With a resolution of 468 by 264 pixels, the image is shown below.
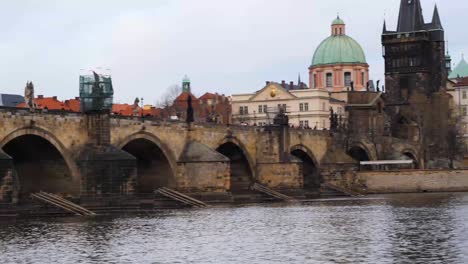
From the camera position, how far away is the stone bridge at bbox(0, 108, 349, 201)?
56719mm

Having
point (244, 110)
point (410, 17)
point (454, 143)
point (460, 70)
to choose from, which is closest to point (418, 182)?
point (454, 143)

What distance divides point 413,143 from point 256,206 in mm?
42828

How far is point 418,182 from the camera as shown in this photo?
84938mm

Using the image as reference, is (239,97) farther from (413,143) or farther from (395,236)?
(395,236)

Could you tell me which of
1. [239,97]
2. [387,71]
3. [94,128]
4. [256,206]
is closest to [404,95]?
[387,71]

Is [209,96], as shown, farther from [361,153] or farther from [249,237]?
[249,237]

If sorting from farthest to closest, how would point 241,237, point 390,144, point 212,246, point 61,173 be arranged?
point 390,144
point 61,173
point 241,237
point 212,246

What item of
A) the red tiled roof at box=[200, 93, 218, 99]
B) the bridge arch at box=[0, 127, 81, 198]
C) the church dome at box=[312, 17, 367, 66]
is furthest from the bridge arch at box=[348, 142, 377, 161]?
the red tiled roof at box=[200, 93, 218, 99]

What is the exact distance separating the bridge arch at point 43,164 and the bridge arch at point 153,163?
265 inches

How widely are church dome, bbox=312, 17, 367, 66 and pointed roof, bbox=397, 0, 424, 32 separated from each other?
82.4 feet

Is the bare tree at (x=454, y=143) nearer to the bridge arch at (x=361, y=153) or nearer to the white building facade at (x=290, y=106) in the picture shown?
the bridge arch at (x=361, y=153)

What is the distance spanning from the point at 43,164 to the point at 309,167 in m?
34.0

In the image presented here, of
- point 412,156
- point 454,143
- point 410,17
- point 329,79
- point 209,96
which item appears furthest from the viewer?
point 209,96

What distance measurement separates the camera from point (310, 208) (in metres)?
60.9
